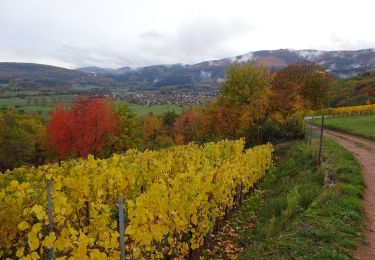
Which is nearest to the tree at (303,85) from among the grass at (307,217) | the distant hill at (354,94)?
the grass at (307,217)

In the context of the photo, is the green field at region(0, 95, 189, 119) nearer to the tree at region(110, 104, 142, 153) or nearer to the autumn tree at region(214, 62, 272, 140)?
the tree at region(110, 104, 142, 153)

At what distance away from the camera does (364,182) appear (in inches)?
549

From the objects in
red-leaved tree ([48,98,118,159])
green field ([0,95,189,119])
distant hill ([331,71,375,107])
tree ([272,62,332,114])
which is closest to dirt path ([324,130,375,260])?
tree ([272,62,332,114])

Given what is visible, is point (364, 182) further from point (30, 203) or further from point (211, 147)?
point (30, 203)

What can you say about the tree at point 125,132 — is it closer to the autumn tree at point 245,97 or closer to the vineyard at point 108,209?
the autumn tree at point 245,97

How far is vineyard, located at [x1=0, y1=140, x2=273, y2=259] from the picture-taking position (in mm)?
5734

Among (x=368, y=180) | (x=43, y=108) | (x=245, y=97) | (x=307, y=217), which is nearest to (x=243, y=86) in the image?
(x=245, y=97)

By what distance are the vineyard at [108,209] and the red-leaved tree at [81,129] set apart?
24.4 m

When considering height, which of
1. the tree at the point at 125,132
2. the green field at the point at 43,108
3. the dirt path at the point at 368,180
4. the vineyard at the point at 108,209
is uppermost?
the vineyard at the point at 108,209

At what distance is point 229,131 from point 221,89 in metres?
4.39

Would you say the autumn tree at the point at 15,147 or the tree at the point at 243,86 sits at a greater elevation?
the tree at the point at 243,86

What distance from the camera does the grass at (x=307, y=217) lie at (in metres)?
8.37

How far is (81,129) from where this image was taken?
119 ft

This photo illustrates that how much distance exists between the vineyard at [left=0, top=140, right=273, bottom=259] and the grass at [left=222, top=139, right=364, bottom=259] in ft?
4.90
